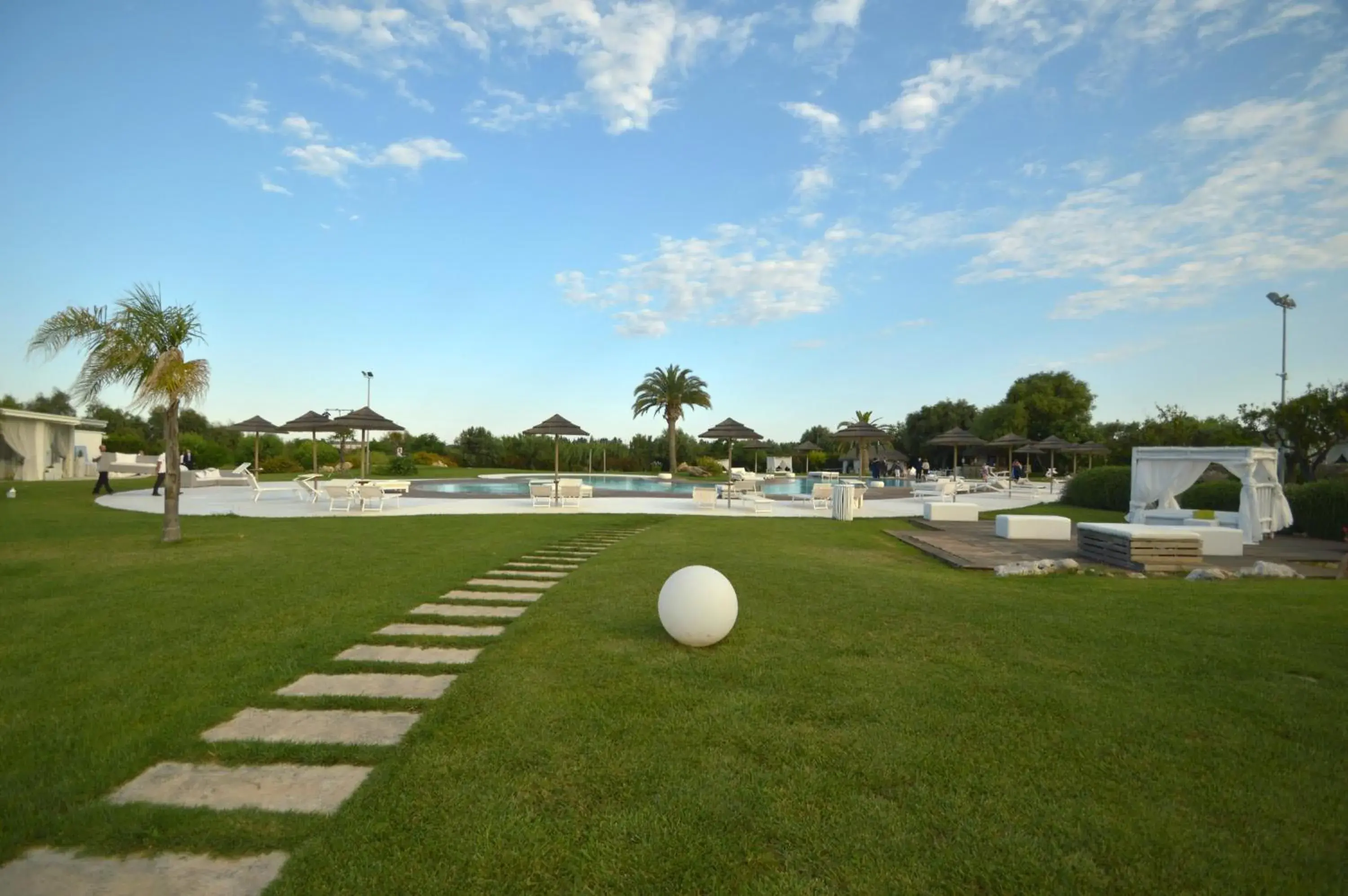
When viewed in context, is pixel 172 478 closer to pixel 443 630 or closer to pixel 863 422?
pixel 443 630

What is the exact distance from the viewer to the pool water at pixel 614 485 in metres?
23.4

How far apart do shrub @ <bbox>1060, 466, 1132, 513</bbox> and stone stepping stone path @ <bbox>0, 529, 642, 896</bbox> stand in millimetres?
19001

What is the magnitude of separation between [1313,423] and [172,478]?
30957mm

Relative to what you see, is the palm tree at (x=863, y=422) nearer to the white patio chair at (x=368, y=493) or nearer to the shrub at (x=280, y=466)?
the white patio chair at (x=368, y=493)

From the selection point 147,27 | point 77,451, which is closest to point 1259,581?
point 147,27

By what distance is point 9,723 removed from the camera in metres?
3.28

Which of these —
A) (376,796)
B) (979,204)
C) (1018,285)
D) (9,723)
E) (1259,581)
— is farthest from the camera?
(1018,285)

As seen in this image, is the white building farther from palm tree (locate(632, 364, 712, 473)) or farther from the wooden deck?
the wooden deck

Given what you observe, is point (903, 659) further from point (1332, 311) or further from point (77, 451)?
point (77, 451)

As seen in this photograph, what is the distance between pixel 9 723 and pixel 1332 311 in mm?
27566

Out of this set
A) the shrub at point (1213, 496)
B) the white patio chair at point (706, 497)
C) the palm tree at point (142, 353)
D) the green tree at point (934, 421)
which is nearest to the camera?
the palm tree at point (142, 353)

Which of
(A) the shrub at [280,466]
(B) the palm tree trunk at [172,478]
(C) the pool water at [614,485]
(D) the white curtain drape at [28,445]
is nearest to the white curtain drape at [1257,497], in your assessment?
(C) the pool water at [614,485]

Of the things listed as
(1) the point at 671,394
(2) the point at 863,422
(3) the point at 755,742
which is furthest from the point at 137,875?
(2) the point at 863,422

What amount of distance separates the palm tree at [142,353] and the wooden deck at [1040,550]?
1110 centimetres
